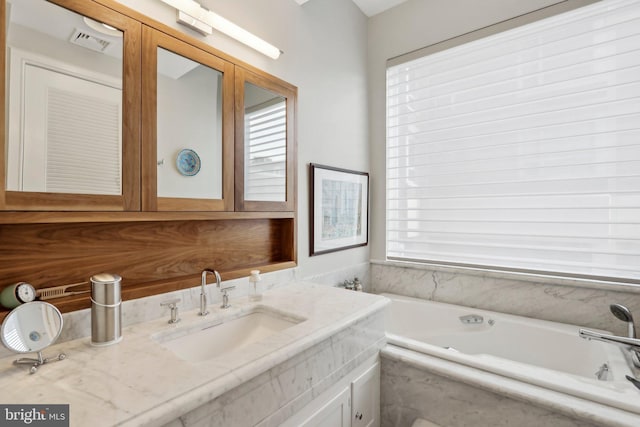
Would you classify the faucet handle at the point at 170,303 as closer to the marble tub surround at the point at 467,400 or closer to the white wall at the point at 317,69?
the white wall at the point at 317,69

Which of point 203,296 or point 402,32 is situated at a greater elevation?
point 402,32

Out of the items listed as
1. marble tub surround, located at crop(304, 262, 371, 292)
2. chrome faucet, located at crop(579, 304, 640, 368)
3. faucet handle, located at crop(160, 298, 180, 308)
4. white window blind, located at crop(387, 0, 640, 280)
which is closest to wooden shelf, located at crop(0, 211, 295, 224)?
faucet handle, located at crop(160, 298, 180, 308)

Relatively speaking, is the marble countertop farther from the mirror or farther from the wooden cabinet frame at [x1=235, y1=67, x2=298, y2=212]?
the wooden cabinet frame at [x1=235, y1=67, x2=298, y2=212]

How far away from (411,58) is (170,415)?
8.69ft

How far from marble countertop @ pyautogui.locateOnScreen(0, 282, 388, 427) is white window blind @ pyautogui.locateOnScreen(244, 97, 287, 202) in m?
0.73

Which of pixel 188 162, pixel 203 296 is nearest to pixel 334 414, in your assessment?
pixel 203 296

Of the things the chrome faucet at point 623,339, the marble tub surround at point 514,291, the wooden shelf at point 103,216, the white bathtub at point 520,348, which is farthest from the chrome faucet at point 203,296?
the chrome faucet at point 623,339

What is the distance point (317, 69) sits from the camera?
209 cm

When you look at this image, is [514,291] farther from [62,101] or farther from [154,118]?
[62,101]

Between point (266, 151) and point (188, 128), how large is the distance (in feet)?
1.48

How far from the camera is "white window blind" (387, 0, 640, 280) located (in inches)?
69.4

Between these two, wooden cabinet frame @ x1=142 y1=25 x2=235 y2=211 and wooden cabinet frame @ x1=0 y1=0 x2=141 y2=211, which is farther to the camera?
wooden cabinet frame @ x1=142 y1=25 x2=235 y2=211

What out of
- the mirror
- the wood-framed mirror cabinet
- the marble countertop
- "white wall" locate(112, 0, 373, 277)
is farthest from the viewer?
"white wall" locate(112, 0, 373, 277)

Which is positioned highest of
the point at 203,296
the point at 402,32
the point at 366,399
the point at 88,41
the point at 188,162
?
the point at 402,32
